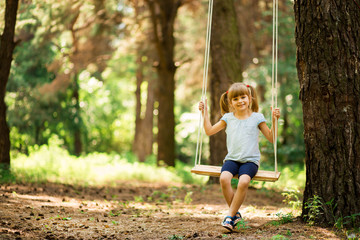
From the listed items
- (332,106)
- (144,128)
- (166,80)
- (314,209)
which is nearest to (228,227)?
(314,209)

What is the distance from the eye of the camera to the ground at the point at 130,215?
3764mm

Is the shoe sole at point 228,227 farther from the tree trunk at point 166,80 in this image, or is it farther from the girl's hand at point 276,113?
the tree trunk at point 166,80

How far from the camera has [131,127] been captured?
1298 inches

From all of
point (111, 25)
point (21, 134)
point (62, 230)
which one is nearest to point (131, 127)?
point (21, 134)

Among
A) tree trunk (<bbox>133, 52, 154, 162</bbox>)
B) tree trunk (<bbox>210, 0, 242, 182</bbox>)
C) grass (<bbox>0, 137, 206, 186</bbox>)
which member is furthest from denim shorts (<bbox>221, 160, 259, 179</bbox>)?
tree trunk (<bbox>133, 52, 154, 162</bbox>)

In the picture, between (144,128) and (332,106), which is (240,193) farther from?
(144,128)

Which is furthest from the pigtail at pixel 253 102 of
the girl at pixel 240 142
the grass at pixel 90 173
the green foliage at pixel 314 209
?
the grass at pixel 90 173

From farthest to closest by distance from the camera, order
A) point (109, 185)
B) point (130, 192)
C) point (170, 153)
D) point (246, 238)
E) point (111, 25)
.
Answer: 1. point (111, 25)
2. point (170, 153)
3. point (109, 185)
4. point (130, 192)
5. point (246, 238)

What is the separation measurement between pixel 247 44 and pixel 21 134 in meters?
9.59

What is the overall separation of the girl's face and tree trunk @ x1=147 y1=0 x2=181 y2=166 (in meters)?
7.44

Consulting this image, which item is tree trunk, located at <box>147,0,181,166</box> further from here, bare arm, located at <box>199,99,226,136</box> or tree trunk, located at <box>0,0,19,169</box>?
bare arm, located at <box>199,99,226,136</box>

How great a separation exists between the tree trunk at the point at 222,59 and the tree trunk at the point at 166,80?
3.86 metres

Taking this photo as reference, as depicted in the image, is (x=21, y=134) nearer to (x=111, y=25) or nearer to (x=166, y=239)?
(x=111, y=25)

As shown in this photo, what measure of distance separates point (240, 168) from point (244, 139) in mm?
318
